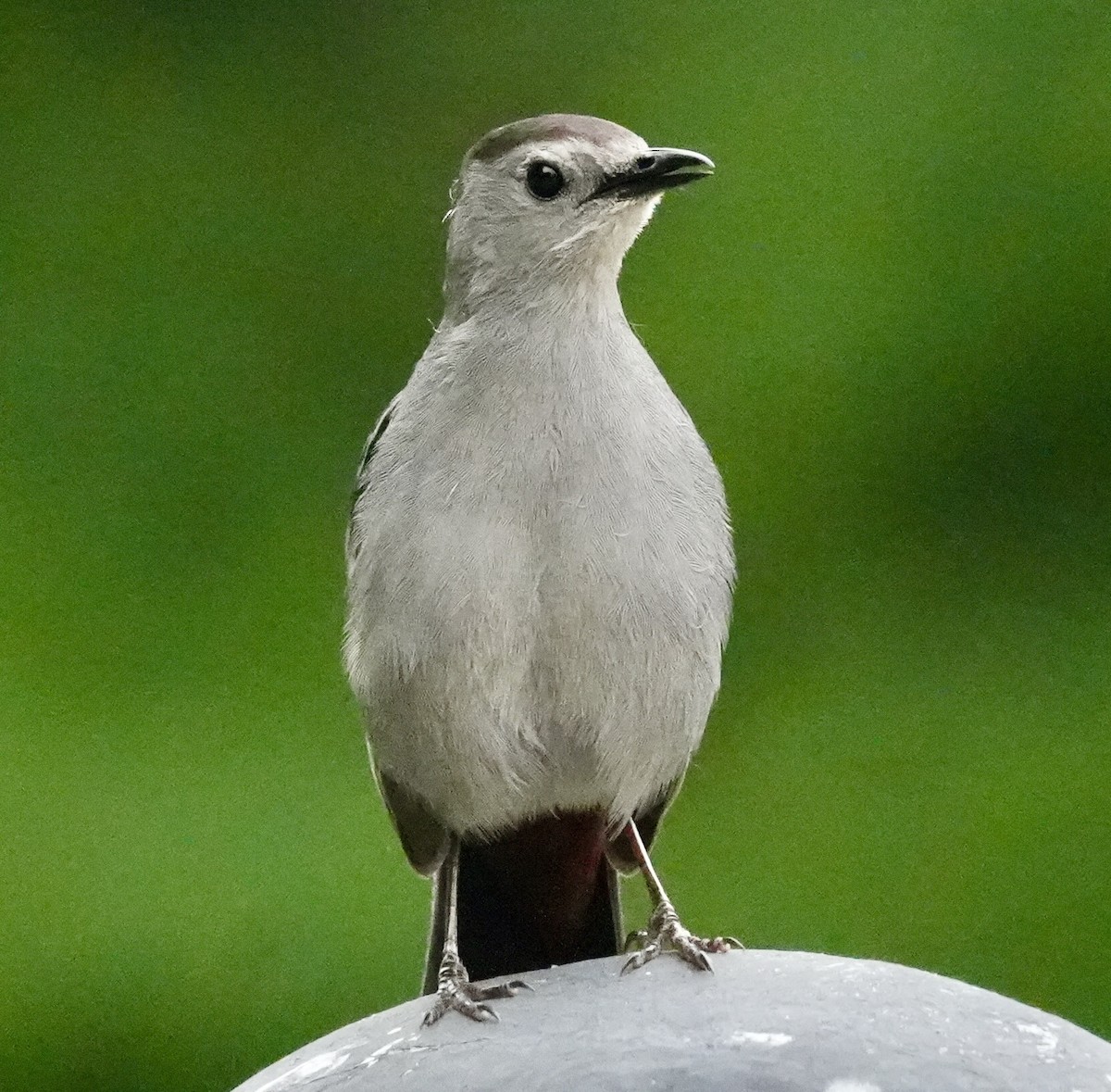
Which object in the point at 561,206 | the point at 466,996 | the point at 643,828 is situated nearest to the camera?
the point at 466,996

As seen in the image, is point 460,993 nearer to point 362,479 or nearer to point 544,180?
point 362,479

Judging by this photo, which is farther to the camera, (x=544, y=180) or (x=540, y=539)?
(x=544, y=180)

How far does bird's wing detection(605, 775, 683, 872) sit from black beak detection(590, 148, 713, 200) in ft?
1.72

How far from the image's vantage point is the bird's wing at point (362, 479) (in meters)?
1.68

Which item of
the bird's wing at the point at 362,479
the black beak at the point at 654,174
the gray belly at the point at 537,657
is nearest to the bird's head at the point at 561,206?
the black beak at the point at 654,174

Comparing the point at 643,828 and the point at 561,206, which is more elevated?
the point at 561,206

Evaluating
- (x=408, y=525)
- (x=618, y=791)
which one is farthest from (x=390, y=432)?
(x=618, y=791)

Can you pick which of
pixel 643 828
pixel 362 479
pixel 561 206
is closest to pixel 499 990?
Answer: pixel 643 828

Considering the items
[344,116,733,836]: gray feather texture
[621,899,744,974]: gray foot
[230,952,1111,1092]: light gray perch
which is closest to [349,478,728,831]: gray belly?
[344,116,733,836]: gray feather texture

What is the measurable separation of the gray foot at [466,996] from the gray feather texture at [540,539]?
0.62 feet

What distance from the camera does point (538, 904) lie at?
176 centimetres

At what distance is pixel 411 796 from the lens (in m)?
1.70

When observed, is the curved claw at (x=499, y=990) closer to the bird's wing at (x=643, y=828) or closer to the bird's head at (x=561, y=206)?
the bird's wing at (x=643, y=828)

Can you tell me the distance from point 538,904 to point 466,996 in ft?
1.00
